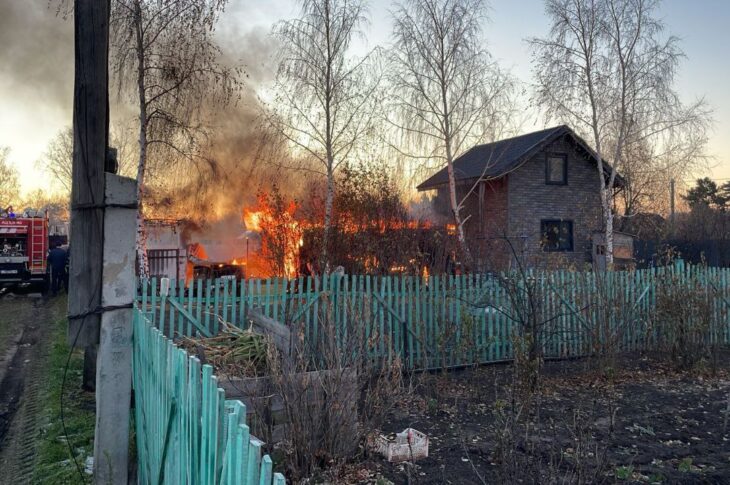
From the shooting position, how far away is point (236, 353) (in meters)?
5.38

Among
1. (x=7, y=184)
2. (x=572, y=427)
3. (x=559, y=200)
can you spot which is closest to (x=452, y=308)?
(x=572, y=427)

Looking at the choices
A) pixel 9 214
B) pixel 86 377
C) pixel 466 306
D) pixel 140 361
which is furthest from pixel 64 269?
pixel 140 361

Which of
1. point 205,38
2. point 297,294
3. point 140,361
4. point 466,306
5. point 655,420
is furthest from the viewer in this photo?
point 205,38

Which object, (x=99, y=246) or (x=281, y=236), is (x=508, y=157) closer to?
(x=281, y=236)

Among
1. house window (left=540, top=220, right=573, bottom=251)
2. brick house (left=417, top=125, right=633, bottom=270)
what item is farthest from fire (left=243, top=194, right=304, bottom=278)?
house window (left=540, top=220, right=573, bottom=251)

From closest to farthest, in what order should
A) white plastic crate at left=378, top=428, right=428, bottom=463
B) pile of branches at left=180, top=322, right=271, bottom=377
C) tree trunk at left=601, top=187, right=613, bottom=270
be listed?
1. white plastic crate at left=378, top=428, right=428, bottom=463
2. pile of branches at left=180, top=322, right=271, bottom=377
3. tree trunk at left=601, top=187, right=613, bottom=270

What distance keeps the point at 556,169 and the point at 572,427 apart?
17449 mm

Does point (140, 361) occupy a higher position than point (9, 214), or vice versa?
point (9, 214)

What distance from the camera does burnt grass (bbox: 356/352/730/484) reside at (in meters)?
4.52

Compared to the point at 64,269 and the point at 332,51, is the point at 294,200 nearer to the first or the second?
the point at 332,51

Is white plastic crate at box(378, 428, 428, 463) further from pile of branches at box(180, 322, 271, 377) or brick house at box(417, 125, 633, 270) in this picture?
brick house at box(417, 125, 633, 270)

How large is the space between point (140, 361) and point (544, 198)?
19392 mm

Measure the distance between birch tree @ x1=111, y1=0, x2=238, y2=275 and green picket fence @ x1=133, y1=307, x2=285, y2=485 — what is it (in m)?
9.27

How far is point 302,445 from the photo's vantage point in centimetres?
444
